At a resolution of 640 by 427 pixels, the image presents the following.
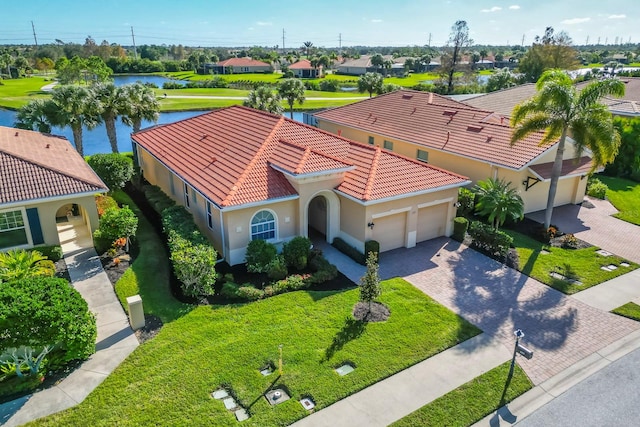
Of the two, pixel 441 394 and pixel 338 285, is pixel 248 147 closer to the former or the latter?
pixel 338 285

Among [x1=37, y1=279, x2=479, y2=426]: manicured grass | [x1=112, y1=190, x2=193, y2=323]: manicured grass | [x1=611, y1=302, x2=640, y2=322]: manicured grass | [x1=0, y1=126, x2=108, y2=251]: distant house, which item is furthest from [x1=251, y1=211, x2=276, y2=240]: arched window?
[x1=611, y1=302, x2=640, y2=322]: manicured grass

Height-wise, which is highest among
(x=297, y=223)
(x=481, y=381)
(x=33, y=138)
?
(x=33, y=138)

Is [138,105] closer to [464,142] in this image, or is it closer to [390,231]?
[390,231]

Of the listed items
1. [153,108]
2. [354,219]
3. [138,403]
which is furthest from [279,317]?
[153,108]

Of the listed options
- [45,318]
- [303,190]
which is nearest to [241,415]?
[45,318]

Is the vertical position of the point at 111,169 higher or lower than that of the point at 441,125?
lower

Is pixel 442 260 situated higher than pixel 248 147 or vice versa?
pixel 248 147

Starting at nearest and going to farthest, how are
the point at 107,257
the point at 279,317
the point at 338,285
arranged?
the point at 279,317
the point at 338,285
the point at 107,257
